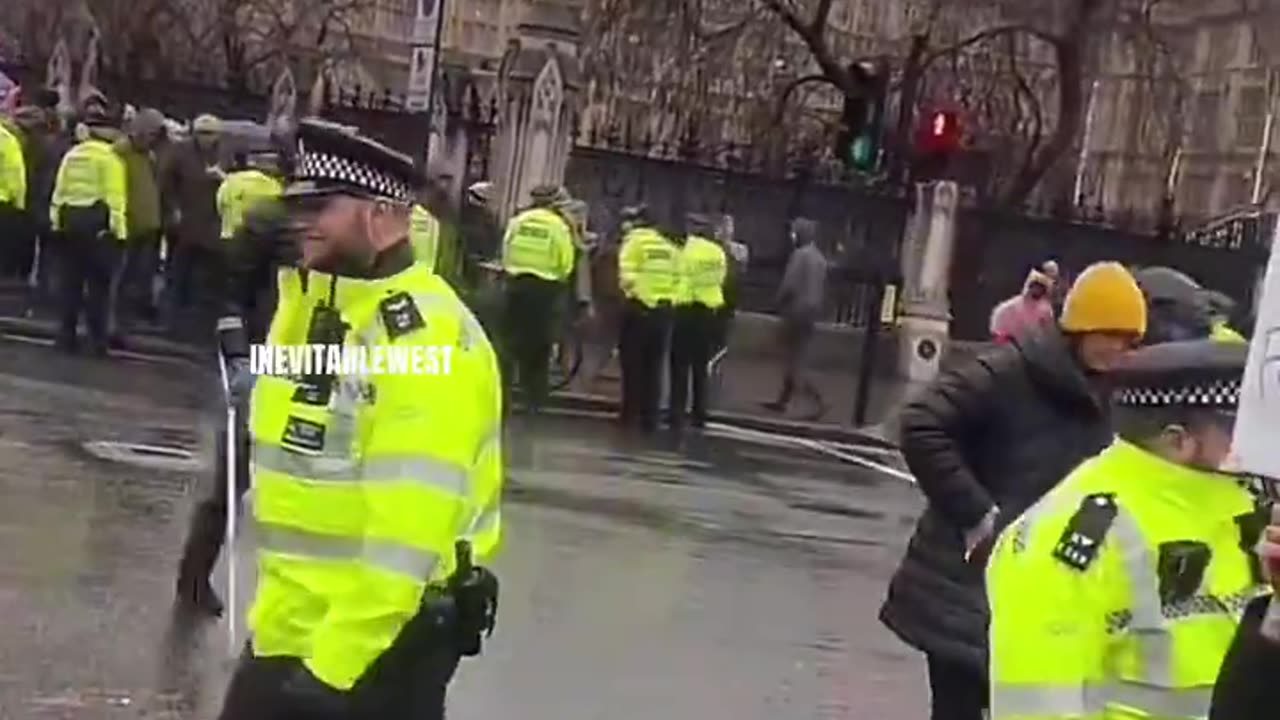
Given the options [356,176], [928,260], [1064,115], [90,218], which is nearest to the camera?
[356,176]

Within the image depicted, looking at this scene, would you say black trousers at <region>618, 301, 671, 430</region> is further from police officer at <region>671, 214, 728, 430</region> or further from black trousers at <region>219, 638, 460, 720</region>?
black trousers at <region>219, 638, 460, 720</region>

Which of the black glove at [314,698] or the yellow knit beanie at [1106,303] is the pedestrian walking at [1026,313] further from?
the black glove at [314,698]

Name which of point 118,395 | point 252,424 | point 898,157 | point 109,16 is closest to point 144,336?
point 118,395

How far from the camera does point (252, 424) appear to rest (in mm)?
4871

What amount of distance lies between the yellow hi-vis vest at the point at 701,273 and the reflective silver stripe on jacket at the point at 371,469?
16802 mm

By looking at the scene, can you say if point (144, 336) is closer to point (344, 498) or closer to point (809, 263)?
point (809, 263)

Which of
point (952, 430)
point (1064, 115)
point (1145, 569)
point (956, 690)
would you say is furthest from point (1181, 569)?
point (1064, 115)

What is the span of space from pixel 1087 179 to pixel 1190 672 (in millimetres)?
51410

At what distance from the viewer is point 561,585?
461 inches

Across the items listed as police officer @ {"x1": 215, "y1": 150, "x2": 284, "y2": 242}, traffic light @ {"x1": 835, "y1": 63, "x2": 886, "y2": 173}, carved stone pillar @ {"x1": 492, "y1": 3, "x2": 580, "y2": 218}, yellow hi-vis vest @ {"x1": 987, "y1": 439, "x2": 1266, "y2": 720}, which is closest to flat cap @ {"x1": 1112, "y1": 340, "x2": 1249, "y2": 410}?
yellow hi-vis vest @ {"x1": 987, "y1": 439, "x2": 1266, "y2": 720}

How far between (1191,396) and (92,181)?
1639 cm

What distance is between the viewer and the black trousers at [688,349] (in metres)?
21.6

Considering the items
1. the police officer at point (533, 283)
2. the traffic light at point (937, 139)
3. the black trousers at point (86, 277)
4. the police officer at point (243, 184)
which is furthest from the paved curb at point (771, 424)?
the police officer at point (243, 184)

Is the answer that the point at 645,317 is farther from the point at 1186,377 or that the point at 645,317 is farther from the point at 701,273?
the point at 1186,377
